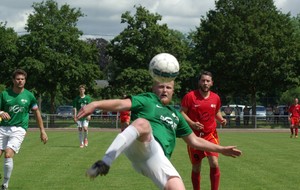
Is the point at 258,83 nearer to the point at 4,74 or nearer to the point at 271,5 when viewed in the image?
→ the point at 271,5

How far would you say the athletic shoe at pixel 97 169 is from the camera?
191 inches

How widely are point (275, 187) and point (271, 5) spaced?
4449 cm

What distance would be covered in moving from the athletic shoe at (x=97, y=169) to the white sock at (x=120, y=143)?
0.09 m

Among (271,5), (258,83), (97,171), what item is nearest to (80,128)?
(97,171)

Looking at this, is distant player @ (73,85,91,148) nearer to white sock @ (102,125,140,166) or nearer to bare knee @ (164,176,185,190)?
bare knee @ (164,176,185,190)

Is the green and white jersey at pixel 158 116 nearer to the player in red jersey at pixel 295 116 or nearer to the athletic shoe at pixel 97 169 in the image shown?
the athletic shoe at pixel 97 169

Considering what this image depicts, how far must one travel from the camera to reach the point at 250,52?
45469 mm

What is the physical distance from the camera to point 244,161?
1638 cm

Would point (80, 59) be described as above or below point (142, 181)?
above

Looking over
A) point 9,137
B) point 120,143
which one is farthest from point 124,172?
point 120,143

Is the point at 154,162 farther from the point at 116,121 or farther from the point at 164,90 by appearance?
the point at 116,121

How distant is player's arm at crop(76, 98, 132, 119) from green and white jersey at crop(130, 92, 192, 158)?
0.17 m

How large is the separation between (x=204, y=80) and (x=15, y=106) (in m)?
3.53

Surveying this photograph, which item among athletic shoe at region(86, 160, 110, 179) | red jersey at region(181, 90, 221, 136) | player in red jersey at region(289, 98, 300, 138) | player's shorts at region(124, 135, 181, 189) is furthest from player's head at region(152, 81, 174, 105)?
player in red jersey at region(289, 98, 300, 138)
